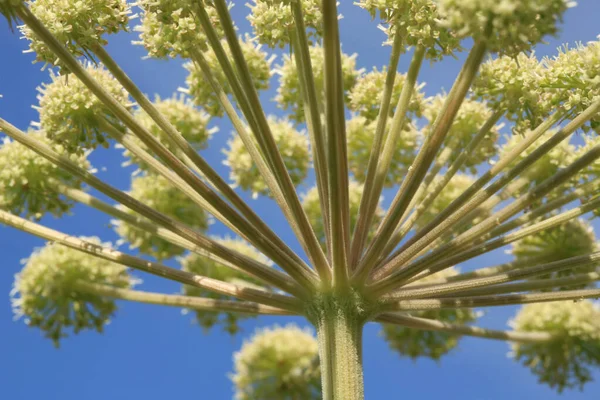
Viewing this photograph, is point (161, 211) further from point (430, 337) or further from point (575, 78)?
point (575, 78)

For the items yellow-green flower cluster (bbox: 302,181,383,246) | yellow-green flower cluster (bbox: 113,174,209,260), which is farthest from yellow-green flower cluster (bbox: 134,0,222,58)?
yellow-green flower cluster (bbox: 302,181,383,246)

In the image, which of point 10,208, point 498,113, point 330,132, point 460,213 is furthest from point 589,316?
point 10,208

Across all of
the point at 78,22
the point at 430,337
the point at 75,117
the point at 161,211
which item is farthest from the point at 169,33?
the point at 430,337

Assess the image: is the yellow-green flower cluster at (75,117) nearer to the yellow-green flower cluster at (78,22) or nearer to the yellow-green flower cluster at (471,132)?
the yellow-green flower cluster at (78,22)

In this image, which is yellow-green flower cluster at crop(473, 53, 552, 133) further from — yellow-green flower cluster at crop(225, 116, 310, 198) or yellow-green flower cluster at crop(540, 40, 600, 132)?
yellow-green flower cluster at crop(225, 116, 310, 198)

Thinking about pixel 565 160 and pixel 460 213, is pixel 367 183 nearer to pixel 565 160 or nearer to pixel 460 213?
pixel 460 213
